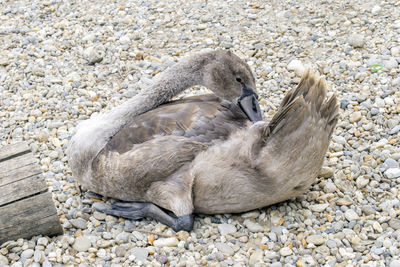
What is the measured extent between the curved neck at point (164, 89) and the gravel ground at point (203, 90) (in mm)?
832

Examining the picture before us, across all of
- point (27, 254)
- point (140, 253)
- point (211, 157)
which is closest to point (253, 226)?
point (211, 157)

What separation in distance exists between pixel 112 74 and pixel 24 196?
307 cm

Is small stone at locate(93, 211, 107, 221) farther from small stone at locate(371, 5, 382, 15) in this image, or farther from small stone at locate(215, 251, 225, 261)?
small stone at locate(371, 5, 382, 15)

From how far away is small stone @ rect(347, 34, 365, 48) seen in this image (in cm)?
706

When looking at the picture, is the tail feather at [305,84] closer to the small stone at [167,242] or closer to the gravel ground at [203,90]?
the gravel ground at [203,90]

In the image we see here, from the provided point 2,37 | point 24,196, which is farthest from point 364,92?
point 2,37

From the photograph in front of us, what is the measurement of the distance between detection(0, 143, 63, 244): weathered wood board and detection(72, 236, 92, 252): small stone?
0.71ft

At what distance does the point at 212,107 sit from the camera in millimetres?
4980

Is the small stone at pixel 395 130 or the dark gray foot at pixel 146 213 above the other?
the small stone at pixel 395 130

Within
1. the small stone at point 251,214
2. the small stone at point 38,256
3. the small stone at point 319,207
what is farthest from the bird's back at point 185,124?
the small stone at point 38,256

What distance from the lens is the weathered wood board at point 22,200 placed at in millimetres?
4359

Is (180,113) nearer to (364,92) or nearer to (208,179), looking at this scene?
(208,179)

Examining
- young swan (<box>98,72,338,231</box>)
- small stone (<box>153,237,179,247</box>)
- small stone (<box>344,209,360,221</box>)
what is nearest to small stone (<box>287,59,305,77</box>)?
young swan (<box>98,72,338,231</box>)

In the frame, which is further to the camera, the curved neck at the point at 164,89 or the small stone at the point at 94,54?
the small stone at the point at 94,54
